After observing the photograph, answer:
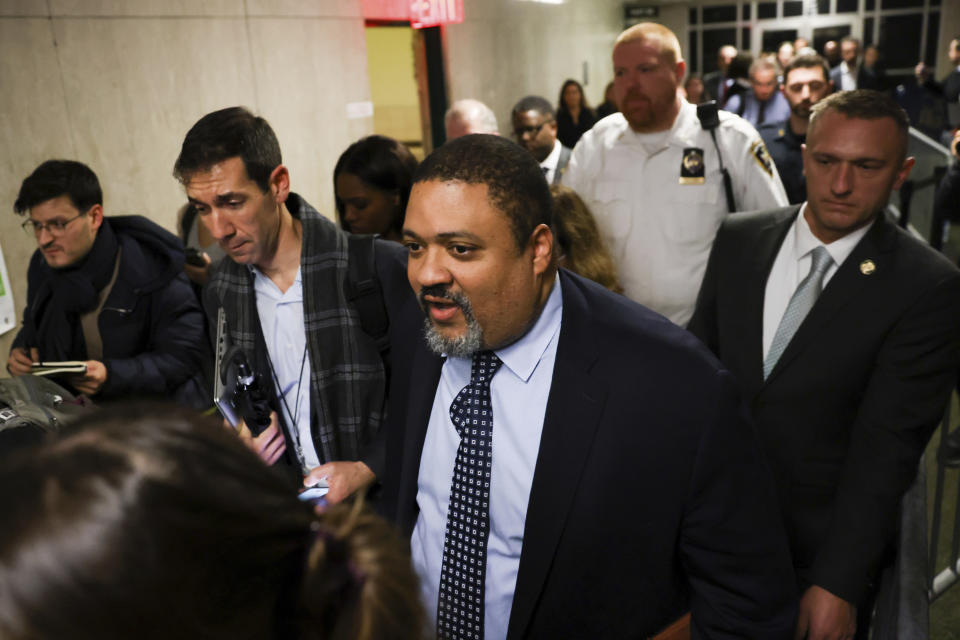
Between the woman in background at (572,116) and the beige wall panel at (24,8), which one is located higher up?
the beige wall panel at (24,8)

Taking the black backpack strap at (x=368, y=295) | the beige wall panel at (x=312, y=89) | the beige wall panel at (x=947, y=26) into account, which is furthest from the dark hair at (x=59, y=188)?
the beige wall panel at (x=947, y=26)

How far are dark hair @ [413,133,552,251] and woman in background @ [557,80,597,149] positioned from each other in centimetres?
735

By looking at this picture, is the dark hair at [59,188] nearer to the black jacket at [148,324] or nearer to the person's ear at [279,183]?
the black jacket at [148,324]

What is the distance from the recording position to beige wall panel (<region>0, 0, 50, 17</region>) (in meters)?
3.80

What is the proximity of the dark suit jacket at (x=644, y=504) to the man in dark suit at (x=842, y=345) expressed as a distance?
0.49m

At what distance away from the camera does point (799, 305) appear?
2.02 m

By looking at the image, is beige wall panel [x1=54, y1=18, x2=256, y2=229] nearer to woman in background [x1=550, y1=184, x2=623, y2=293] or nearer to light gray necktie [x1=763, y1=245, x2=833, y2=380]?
woman in background [x1=550, y1=184, x2=623, y2=293]

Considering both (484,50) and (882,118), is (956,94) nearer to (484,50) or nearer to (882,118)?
(484,50)

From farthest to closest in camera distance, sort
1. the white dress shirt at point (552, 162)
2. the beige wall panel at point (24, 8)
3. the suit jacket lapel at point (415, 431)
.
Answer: the white dress shirt at point (552, 162) → the beige wall panel at point (24, 8) → the suit jacket lapel at point (415, 431)

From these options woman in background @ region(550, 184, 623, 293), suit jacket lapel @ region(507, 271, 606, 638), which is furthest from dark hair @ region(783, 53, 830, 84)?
suit jacket lapel @ region(507, 271, 606, 638)

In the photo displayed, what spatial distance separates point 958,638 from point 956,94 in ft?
20.1

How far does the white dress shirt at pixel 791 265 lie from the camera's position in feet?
6.57

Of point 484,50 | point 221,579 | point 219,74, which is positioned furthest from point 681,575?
point 484,50

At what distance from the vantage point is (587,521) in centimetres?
142
